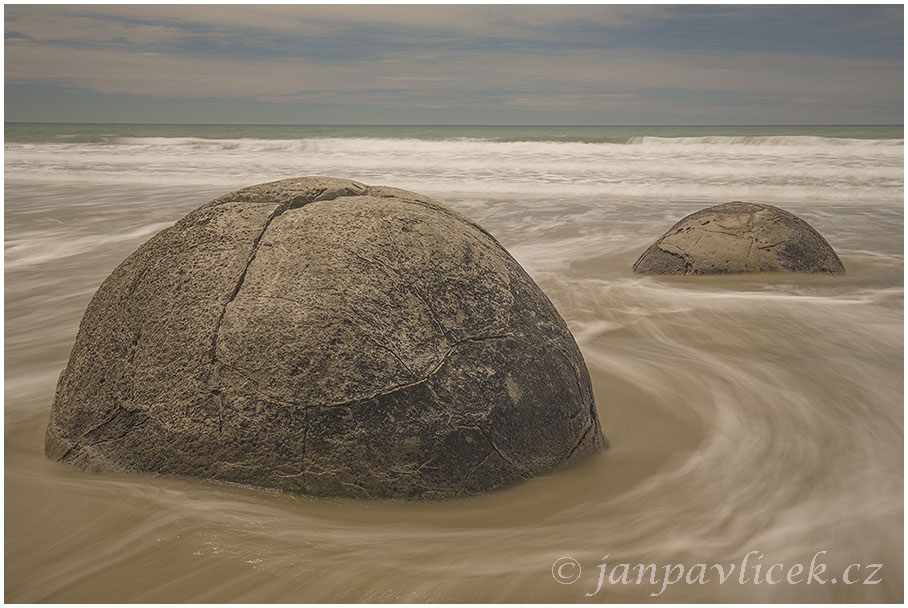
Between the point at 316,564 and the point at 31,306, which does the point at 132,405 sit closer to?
the point at 316,564

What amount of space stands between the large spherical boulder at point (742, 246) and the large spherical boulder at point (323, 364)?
4397mm

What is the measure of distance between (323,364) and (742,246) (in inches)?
212

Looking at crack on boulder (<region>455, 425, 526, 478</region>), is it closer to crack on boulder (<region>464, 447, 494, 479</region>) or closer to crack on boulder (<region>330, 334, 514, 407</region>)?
crack on boulder (<region>464, 447, 494, 479</region>)

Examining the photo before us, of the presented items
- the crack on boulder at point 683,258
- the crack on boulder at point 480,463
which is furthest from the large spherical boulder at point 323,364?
the crack on boulder at point 683,258

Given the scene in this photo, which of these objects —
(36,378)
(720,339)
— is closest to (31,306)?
(36,378)

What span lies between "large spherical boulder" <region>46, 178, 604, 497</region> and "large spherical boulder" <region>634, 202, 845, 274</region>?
14.4 feet

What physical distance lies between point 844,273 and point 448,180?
34.8 feet

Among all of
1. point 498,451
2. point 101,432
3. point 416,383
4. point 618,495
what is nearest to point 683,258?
point 618,495

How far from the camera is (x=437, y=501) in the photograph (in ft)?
8.18

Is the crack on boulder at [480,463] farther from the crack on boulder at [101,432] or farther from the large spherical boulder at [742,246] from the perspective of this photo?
the large spherical boulder at [742,246]

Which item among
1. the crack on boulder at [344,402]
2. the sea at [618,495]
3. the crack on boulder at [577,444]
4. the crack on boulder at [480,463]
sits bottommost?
the sea at [618,495]

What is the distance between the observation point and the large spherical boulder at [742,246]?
6.80 meters

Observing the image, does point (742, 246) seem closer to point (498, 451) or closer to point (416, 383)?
point (498, 451)

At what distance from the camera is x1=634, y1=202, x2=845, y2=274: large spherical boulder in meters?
6.80
